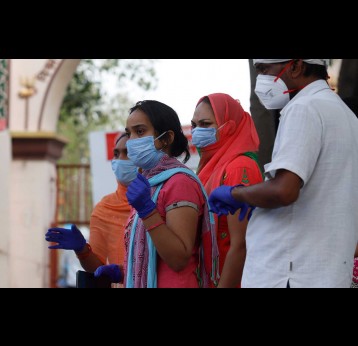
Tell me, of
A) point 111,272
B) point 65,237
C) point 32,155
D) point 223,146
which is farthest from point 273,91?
point 32,155

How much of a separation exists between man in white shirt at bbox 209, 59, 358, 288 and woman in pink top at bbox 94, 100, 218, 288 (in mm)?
321

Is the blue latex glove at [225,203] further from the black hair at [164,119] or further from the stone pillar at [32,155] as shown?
the stone pillar at [32,155]

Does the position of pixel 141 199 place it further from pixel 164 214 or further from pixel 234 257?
pixel 234 257

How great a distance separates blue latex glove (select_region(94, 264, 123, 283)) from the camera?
3666 millimetres

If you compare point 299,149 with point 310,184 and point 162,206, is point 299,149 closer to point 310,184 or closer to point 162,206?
point 310,184

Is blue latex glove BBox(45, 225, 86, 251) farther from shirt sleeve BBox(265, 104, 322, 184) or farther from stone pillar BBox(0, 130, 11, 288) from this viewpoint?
stone pillar BBox(0, 130, 11, 288)

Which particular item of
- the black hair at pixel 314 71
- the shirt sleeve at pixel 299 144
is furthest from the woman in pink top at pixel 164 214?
the black hair at pixel 314 71

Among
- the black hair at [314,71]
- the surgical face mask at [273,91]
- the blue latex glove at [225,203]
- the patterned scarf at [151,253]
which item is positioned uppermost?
the black hair at [314,71]

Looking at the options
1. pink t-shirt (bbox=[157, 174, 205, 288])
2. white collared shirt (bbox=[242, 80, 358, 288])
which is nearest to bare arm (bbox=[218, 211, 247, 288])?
pink t-shirt (bbox=[157, 174, 205, 288])

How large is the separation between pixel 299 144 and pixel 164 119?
86 cm

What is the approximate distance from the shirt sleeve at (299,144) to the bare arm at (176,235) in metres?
0.44

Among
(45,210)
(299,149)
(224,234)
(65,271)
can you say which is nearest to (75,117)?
(65,271)

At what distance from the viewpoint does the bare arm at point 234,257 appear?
3525 mm
